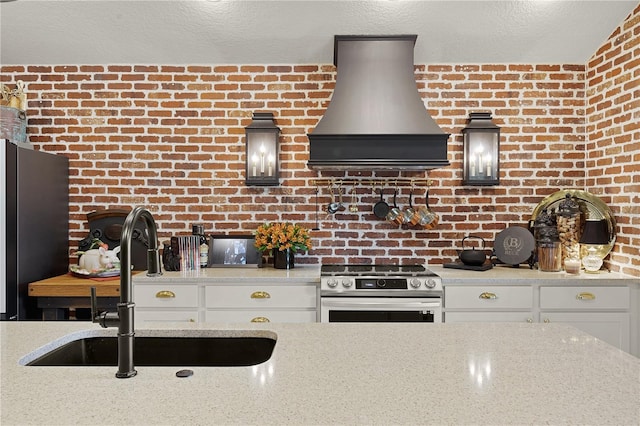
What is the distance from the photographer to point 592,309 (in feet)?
10.2

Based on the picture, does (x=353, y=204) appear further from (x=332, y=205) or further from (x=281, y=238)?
(x=281, y=238)

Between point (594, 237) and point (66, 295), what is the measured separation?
3739 mm

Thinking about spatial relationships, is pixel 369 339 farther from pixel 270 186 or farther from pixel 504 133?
pixel 504 133

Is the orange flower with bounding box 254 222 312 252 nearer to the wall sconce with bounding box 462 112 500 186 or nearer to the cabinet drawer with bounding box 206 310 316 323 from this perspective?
the cabinet drawer with bounding box 206 310 316 323

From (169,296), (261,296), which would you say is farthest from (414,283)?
(169,296)

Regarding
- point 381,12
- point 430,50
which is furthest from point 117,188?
point 430,50

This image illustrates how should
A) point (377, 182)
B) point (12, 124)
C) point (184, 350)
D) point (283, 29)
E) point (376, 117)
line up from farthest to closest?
point (377, 182) < point (12, 124) < point (283, 29) < point (376, 117) < point (184, 350)

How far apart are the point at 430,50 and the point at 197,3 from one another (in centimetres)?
178

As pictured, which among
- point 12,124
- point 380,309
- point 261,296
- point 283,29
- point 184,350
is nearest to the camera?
point 184,350

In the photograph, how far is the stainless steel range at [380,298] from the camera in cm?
306

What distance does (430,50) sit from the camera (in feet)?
12.0

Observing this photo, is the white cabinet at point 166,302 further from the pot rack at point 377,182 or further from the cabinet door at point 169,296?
the pot rack at point 377,182

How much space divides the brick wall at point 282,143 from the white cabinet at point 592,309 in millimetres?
845

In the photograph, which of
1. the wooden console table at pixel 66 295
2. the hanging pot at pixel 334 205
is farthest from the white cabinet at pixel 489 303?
the wooden console table at pixel 66 295
